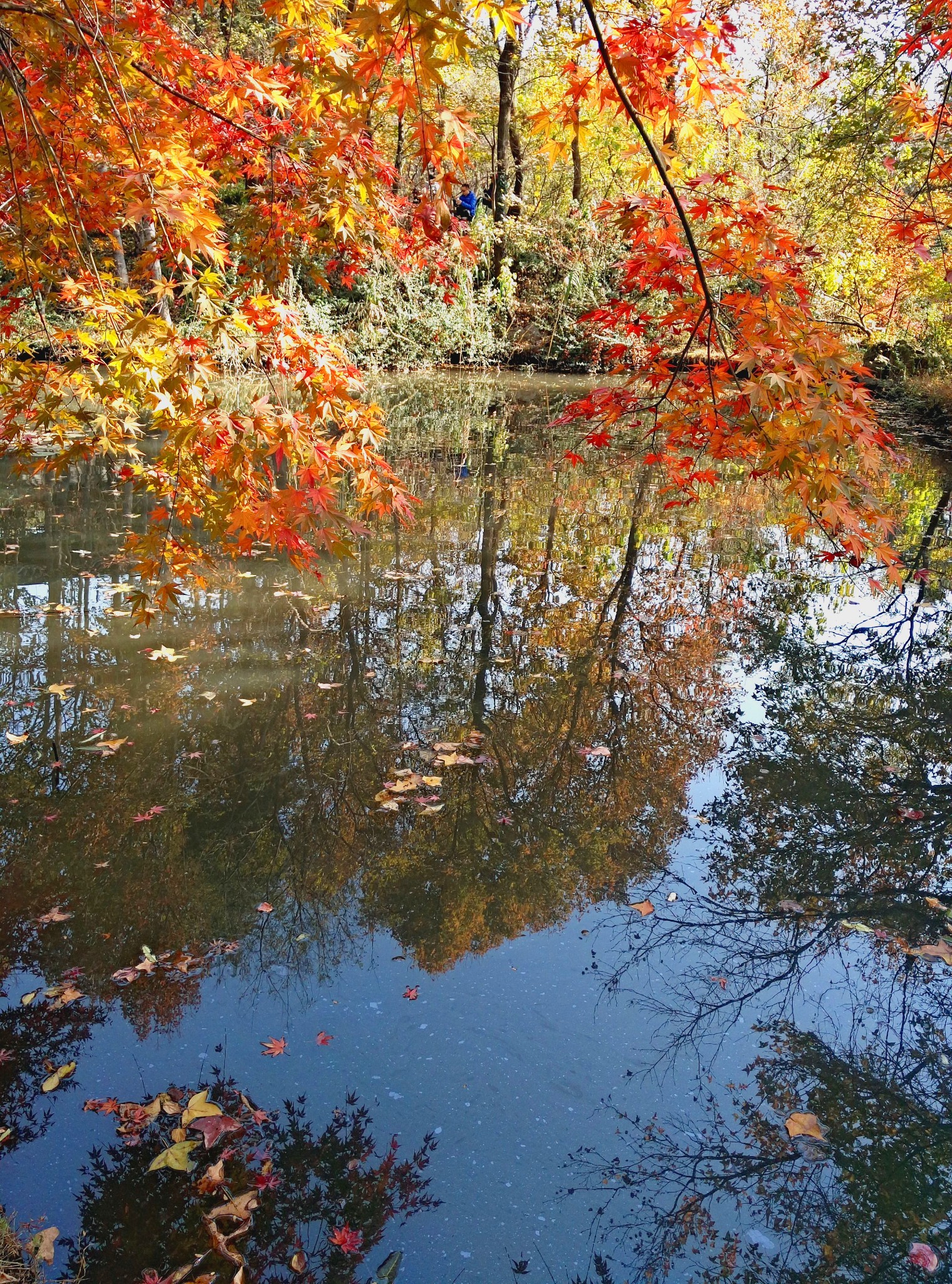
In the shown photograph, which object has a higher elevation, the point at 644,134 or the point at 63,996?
the point at 644,134

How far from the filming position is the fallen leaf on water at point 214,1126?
7.47ft

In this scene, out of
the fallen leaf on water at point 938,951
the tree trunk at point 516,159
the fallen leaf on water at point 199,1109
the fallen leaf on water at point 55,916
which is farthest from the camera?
the tree trunk at point 516,159

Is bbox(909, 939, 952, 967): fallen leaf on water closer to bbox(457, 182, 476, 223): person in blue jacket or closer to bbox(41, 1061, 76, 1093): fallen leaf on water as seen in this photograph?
bbox(41, 1061, 76, 1093): fallen leaf on water

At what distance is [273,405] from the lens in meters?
Result: 2.93

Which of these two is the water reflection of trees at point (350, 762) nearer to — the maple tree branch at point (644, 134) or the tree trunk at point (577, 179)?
the maple tree branch at point (644, 134)

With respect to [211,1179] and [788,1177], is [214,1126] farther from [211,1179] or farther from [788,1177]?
[788,1177]

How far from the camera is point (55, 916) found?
9.97 ft

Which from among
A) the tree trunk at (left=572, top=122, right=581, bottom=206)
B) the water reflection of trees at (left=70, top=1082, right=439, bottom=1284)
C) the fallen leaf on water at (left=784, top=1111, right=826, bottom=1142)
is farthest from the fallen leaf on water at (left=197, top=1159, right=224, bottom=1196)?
the tree trunk at (left=572, top=122, right=581, bottom=206)

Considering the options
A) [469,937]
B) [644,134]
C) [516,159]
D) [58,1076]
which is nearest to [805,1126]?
[469,937]

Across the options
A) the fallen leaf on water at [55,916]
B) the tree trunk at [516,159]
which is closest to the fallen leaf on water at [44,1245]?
the fallen leaf on water at [55,916]

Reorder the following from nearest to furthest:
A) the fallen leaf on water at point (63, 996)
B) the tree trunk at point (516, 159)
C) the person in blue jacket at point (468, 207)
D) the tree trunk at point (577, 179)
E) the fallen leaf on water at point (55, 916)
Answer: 1. the fallen leaf on water at point (63, 996)
2. the fallen leaf on water at point (55, 916)
3. the person in blue jacket at point (468, 207)
4. the tree trunk at point (577, 179)
5. the tree trunk at point (516, 159)

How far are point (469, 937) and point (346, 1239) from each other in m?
1.15

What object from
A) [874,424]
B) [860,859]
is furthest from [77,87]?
[860,859]

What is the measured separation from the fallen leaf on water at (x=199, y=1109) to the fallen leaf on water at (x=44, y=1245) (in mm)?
353
